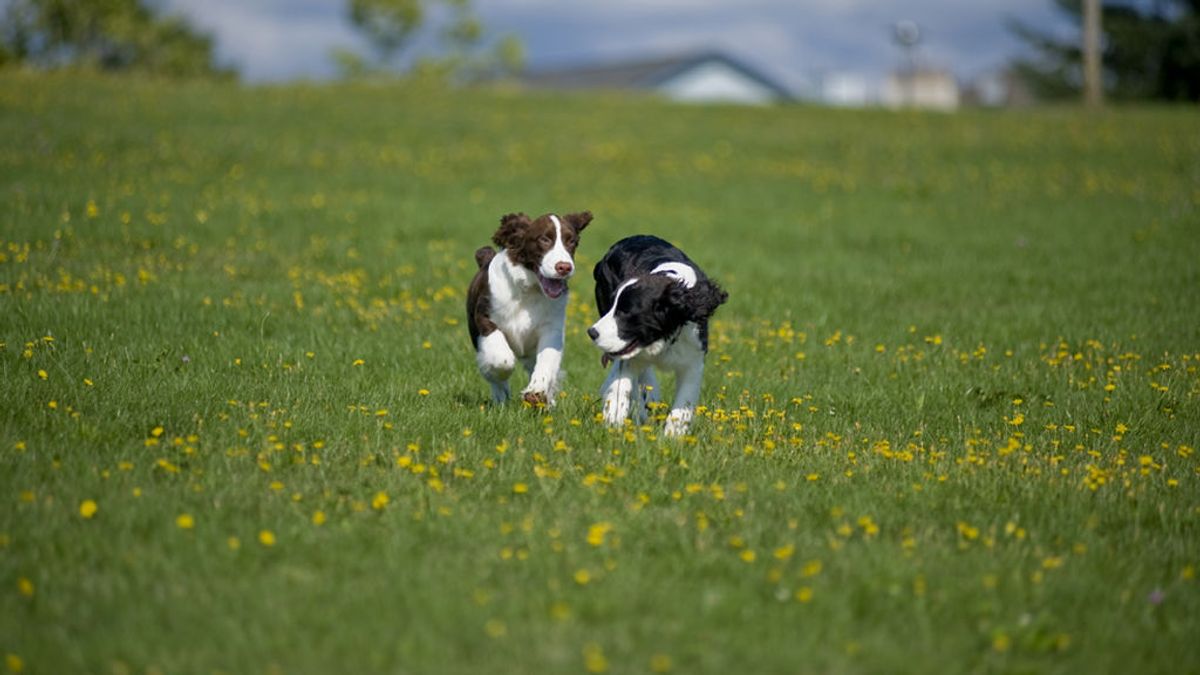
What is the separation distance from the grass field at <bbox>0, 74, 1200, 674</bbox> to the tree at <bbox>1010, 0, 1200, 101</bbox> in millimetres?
37294

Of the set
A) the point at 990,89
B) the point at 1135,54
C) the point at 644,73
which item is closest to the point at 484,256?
the point at 1135,54

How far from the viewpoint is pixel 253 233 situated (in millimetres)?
14320

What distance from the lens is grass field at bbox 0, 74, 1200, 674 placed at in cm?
441

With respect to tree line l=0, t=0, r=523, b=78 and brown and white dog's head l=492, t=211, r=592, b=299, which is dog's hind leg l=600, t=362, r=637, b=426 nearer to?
brown and white dog's head l=492, t=211, r=592, b=299

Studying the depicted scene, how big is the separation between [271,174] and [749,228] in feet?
26.3

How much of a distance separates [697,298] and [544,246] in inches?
38.6

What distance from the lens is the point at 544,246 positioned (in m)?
7.13

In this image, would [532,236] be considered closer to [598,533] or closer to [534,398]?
[534,398]

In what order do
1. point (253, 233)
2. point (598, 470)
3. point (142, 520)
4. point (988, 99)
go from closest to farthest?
point (142, 520)
point (598, 470)
point (253, 233)
point (988, 99)

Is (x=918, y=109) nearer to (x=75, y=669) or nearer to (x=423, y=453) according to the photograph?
(x=423, y=453)

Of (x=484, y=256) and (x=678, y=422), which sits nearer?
(x=678, y=422)

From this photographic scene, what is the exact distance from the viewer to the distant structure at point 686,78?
79.2 m

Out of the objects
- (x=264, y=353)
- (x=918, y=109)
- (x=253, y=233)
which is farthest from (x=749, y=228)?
(x=918, y=109)

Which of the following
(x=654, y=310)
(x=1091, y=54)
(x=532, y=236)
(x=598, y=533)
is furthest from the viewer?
(x=1091, y=54)
